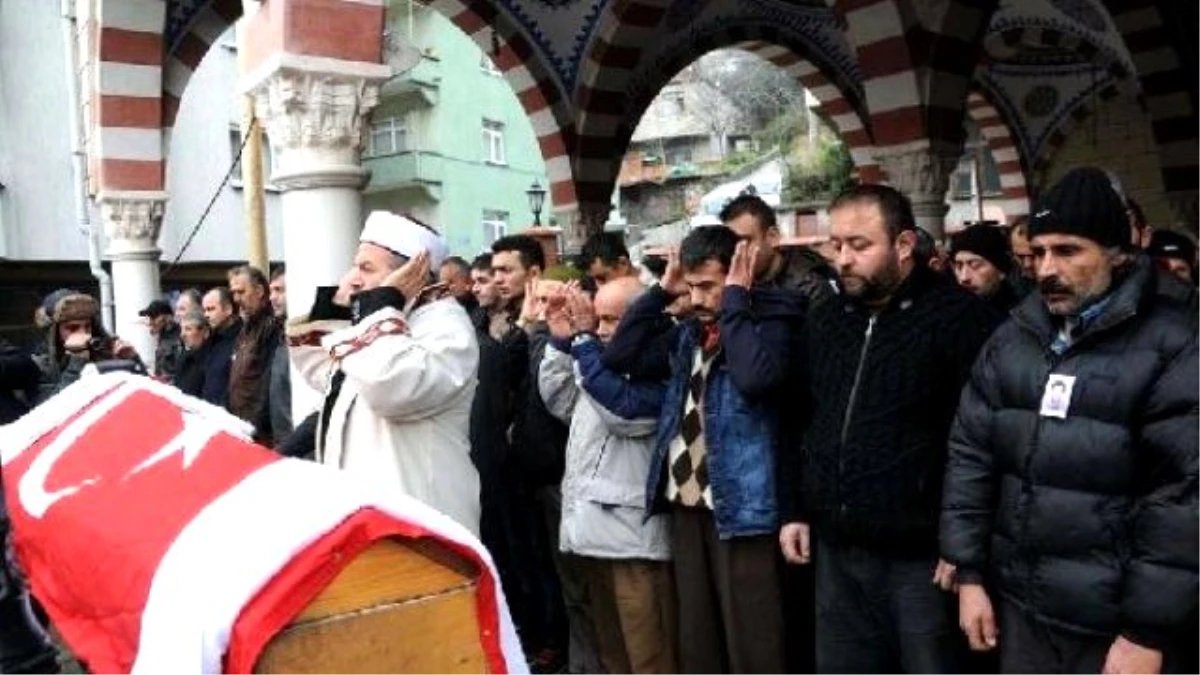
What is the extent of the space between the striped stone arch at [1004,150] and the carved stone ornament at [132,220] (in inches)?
467

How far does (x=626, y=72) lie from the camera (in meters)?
11.9

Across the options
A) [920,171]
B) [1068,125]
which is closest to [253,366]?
[920,171]

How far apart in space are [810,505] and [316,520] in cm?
169

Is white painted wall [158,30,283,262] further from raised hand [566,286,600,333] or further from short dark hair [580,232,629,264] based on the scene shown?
raised hand [566,286,600,333]

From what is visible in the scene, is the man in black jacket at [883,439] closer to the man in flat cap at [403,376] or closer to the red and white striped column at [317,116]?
the man in flat cap at [403,376]

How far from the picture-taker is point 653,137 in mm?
50312

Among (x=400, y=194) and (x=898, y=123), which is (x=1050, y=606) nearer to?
(x=898, y=123)

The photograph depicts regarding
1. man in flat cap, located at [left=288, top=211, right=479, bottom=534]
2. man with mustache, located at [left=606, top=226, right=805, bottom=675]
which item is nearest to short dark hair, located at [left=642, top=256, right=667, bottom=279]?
man with mustache, located at [left=606, top=226, right=805, bottom=675]

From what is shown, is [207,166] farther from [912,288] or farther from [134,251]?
[912,288]

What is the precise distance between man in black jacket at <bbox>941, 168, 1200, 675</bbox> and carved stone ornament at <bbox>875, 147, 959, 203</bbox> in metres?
5.51

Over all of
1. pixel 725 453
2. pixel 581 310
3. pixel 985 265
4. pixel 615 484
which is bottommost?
pixel 615 484

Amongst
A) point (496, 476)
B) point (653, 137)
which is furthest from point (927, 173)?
point (653, 137)

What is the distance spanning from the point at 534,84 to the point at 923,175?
5.36 m

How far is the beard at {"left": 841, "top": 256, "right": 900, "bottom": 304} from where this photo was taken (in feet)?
9.61
